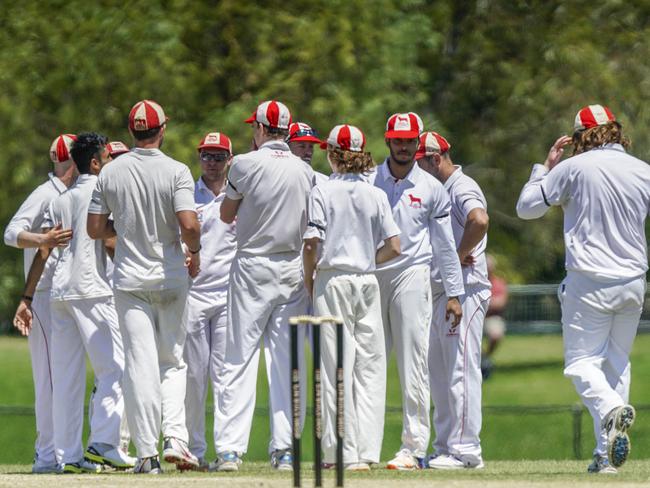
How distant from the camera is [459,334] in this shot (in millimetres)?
11938

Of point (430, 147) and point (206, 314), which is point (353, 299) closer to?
point (206, 314)

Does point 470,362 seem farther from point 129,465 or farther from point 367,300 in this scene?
point 129,465

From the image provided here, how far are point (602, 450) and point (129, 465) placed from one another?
3.23 meters

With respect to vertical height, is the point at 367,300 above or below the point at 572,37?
below

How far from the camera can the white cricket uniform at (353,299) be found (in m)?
11.0

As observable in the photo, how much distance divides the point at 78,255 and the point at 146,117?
1.15 meters

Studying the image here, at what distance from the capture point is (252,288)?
11133mm

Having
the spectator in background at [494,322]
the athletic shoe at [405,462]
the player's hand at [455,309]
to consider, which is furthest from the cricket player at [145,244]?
the spectator in background at [494,322]

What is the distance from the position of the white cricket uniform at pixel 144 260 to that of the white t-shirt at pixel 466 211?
1.96 metres

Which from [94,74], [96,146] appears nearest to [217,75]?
[94,74]

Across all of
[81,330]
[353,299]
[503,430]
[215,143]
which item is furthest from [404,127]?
[503,430]

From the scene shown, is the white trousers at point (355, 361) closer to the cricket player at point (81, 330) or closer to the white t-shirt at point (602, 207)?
the white t-shirt at point (602, 207)

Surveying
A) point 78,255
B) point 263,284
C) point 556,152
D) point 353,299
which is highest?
point 556,152

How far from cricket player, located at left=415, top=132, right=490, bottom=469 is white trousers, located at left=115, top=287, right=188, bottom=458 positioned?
6.18 ft
